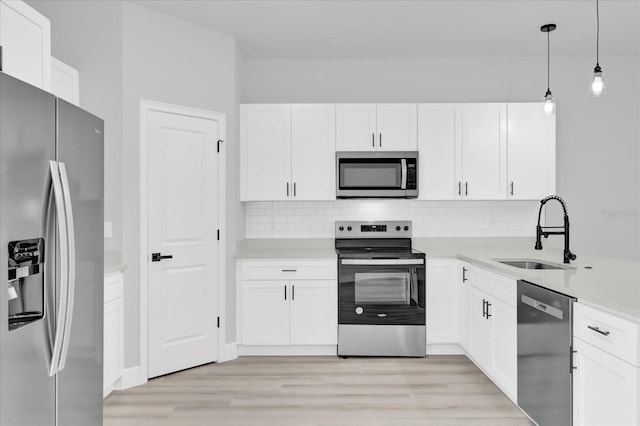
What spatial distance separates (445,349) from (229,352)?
1912 millimetres

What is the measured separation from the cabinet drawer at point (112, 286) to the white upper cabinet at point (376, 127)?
2179mm

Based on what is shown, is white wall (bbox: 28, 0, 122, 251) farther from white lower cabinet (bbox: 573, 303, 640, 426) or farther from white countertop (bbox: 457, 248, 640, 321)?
white lower cabinet (bbox: 573, 303, 640, 426)

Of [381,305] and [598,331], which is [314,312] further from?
[598,331]

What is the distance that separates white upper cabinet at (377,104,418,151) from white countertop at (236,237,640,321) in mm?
980

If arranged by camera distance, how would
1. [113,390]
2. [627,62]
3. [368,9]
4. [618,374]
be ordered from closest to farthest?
[618,374], [113,390], [368,9], [627,62]

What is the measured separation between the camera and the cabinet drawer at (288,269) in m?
3.96

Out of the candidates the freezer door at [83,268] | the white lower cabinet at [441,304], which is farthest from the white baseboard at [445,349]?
the freezer door at [83,268]

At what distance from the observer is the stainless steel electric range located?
390 cm

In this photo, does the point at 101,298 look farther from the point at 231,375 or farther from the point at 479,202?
the point at 479,202

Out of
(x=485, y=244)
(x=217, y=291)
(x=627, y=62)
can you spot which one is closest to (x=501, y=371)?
(x=485, y=244)

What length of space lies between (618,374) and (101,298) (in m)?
2.19

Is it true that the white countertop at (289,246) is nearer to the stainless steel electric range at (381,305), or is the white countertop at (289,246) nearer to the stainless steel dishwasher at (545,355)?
the stainless steel electric range at (381,305)

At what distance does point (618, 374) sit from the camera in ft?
5.99

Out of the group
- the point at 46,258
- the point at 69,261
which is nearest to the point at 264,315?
the point at 69,261
